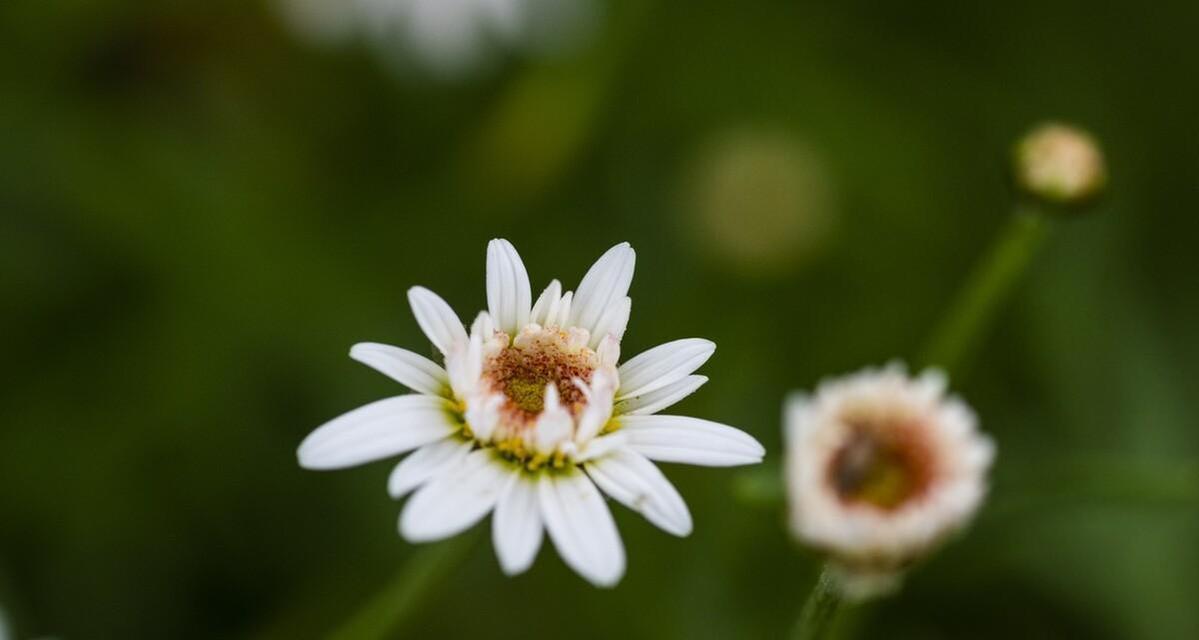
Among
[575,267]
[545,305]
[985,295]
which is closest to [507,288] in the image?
[545,305]

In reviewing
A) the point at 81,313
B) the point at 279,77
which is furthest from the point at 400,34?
the point at 81,313

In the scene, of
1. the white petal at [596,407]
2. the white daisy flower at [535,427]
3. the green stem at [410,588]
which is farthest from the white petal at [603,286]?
the green stem at [410,588]

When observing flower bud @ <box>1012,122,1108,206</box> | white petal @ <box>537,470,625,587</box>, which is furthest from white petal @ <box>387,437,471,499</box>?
flower bud @ <box>1012,122,1108,206</box>

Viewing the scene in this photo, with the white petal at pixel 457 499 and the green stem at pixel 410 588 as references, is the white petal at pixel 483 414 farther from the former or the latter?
the green stem at pixel 410 588

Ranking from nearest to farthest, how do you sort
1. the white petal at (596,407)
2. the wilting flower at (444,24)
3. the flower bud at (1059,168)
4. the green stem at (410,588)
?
the white petal at (596,407)
the green stem at (410,588)
the flower bud at (1059,168)
the wilting flower at (444,24)

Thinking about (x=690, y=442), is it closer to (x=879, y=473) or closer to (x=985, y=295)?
(x=879, y=473)

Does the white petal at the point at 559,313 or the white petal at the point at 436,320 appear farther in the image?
the white petal at the point at 559,313
